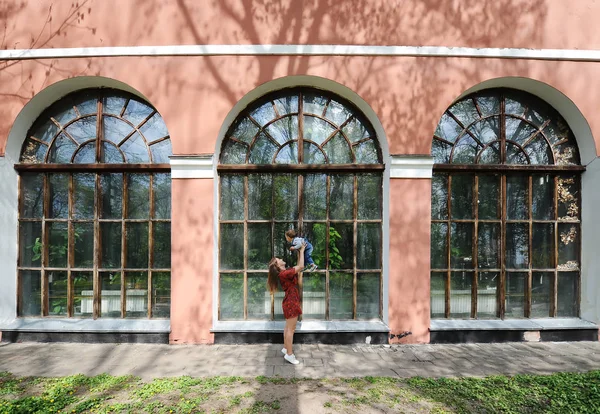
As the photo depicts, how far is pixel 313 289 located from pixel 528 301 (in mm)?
3526

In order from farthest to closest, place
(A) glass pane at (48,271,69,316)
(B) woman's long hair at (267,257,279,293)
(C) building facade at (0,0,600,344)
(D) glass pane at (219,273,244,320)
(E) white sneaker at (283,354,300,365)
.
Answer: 1. (A) glass pane at (48,271,69,316)
2. (D) glass pane at (219,273,244,320)
3. (C) building facade at (0,0,600,344)
4. (B) woman's long hair at (267,257,279,293)
5. (E) white sneaker at (283,354,300,365)

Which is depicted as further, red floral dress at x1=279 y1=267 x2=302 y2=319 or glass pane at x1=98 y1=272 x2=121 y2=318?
glass pane at x1=98 y1=272 x2=121 y2=318

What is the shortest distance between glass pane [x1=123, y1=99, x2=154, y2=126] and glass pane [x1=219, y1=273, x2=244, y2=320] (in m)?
2.88

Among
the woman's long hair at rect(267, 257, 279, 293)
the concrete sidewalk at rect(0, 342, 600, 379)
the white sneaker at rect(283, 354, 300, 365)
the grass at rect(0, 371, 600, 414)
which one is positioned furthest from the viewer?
the woman's long hair at rect(267, 257, 279, 293)

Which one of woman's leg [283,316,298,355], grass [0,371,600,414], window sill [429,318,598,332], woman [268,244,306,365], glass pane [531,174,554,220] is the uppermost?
glass pane [531,174,554,220]

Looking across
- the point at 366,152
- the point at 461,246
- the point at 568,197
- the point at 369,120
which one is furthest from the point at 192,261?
the point at 568,197

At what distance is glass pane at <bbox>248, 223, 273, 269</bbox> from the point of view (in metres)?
4.74

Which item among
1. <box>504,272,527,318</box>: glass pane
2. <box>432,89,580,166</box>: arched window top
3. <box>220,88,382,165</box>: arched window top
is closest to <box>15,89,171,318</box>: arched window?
<box>220,88,382,165</box>: arched window top

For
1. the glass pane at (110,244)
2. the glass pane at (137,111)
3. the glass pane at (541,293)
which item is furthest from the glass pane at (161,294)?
the glass pane at (541,293)

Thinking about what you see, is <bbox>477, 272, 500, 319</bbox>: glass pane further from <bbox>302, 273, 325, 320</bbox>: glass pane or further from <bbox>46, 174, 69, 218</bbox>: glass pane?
<bbox>46, 174, 69, 218</bbox>: glass pane

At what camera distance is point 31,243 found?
479cm

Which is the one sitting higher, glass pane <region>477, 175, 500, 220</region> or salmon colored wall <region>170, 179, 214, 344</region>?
glass pane <region>477, 175, 500, 220</region>

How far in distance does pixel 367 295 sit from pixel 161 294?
330 centimetres

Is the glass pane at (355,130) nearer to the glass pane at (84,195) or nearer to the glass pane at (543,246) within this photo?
the glass pane at (543,246)
